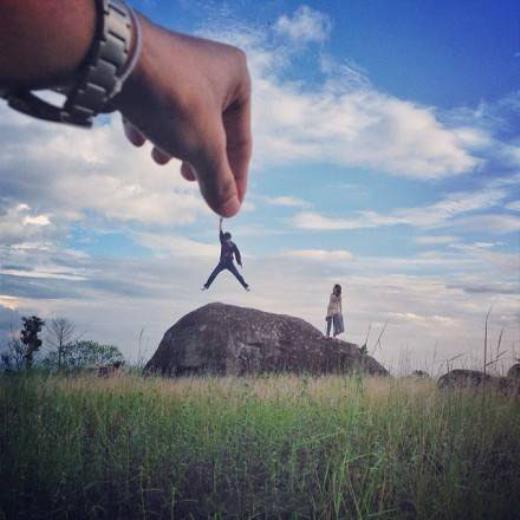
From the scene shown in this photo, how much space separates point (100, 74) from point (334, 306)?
14002mm

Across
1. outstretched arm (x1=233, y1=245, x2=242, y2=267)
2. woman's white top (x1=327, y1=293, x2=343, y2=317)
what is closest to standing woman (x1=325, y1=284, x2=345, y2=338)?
woman's white top (x1=327, y1=293, x2=343, y2=317)

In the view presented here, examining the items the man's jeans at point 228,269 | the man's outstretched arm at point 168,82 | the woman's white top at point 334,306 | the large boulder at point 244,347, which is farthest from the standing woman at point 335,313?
the man's outstretched arm at point 168,82

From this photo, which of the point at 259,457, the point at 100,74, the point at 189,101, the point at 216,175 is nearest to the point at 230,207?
the point at 216,175

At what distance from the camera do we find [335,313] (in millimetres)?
14719

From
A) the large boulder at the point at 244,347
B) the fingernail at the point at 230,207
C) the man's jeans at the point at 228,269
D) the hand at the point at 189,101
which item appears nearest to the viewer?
the hand at the point at 189,101

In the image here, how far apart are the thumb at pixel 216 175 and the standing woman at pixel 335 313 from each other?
13.5 metres

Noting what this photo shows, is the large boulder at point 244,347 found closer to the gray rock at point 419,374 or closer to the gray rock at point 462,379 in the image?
the gray rock at point 419,374

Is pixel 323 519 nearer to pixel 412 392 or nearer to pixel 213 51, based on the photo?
pixel 213 51

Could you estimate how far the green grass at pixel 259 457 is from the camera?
348cm

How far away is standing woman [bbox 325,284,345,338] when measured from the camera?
1459cm

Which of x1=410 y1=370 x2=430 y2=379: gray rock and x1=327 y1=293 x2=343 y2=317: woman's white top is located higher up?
x1=327 y1=293 x2=343 y2=317: woman's white top

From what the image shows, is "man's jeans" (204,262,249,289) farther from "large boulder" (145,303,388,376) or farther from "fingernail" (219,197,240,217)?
"fingernail" (219,197,240,217)

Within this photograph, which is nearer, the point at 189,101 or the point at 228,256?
the point at 189,101

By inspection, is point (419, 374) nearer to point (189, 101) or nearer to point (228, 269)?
point (228, 269)
